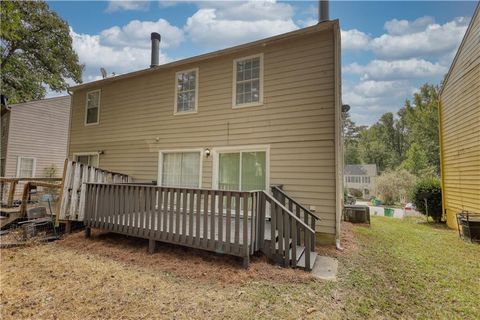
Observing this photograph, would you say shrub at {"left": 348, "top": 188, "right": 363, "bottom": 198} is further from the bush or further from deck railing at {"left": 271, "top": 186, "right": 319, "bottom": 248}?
deck railing at {"left": 271, "top": 186, "right": 319, "bottom": 248}

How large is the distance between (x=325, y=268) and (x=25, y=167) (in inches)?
663

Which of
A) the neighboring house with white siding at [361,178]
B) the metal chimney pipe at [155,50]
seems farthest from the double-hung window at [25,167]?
the neighboring house with white siding at [361,178]

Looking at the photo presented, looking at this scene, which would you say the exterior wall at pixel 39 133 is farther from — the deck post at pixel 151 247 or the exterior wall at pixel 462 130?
the exterior wall at pixel 462 130

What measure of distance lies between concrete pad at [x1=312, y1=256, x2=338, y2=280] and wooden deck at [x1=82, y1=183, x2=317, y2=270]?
155mm

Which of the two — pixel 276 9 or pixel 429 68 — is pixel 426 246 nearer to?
pixel 276 9

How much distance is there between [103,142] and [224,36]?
6236 millimetres

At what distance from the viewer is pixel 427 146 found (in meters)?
30.7

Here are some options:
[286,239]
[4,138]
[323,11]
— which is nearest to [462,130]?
[323,11]

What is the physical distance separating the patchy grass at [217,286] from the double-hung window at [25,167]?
36.7ft

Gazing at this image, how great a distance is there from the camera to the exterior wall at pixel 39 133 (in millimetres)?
13039

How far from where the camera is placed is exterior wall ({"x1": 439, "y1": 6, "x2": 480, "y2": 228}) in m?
7.67

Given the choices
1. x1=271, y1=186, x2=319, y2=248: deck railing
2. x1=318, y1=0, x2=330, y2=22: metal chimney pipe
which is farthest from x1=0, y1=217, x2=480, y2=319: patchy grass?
x1=318, y1=0, x2=330, y2=22: metal chimney pipe

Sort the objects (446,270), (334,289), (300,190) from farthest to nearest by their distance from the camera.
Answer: (300,190), (446,270), (334,289)

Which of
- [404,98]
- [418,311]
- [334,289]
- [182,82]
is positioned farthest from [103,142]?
[404,98]
